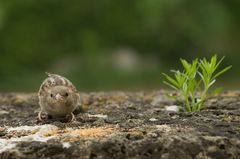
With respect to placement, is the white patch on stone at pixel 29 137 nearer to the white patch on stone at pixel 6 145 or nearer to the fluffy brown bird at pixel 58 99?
the white patch on stone at pixel 6 145

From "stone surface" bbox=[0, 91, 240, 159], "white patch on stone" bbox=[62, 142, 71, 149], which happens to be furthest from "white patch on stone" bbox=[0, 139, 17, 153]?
"white patch on stone" bbox=[62, 142, 71, 149]

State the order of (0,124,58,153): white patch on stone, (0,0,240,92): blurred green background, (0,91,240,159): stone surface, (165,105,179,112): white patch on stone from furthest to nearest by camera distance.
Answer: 1. (0,0,240,92): blurred green background
2. (165,105,179,112): white patch on stone
3. (0,124,58,153): white patch on stone
4. (0,91,240,159): stone surface

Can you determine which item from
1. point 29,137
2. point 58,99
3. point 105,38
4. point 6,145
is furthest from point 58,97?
point 105,38

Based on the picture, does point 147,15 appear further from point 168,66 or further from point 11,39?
point 11,39

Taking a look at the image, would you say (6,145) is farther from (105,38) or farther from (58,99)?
(105,38)

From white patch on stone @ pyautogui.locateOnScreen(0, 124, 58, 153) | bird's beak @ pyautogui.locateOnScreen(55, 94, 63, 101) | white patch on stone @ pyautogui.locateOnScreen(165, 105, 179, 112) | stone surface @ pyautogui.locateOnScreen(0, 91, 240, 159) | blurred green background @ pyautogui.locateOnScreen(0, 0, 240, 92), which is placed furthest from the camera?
blurred green background @ pyautogui.locateOnScreen(0, 0, 240, 92)

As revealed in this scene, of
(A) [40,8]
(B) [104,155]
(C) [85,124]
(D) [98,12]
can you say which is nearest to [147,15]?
(D) [98,12]

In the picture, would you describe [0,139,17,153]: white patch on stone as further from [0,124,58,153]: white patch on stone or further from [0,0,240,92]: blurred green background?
[0,0,240,92]: blurred green background
